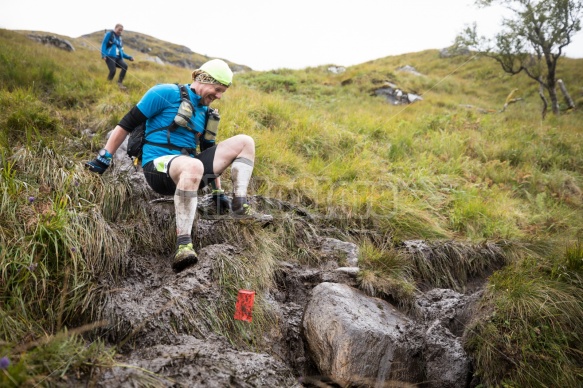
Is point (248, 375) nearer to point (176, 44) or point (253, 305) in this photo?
point (253, 305)

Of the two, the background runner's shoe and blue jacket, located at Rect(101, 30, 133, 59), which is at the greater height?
blue jacket, located at Rect(101, 30, 133, 59)

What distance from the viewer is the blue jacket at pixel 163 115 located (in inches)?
138

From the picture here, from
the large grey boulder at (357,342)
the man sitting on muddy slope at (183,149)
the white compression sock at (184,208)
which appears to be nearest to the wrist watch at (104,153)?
the man sitting on muddy slope at (183,149)

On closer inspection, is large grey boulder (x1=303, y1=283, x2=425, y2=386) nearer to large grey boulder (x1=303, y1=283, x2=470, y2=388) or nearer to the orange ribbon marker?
large grey boulder (x1=303, y1=283, x2=470, y2=388)

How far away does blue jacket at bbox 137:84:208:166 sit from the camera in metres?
3.51

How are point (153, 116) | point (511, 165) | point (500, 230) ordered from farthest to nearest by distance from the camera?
point (511, 165), point (500, 230), point (153, 116)

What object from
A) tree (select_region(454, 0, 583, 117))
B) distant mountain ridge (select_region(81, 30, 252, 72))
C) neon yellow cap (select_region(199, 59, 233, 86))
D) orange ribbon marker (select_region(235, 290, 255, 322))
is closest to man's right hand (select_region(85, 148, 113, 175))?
neon yellow cap (select_region(199, 59, 233, 86))

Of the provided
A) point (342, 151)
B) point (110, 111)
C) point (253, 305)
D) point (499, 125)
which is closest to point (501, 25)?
point (499, 125)

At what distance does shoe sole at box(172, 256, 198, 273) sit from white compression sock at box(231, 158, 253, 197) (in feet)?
2.98

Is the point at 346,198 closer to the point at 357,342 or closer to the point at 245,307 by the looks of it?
the point at 357,342

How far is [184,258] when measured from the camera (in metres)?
3.14

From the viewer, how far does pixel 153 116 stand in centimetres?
361

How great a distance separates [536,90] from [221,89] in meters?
20.4

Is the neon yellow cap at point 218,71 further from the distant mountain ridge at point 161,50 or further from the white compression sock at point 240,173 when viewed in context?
the distant mountain ridge at point 161,50
